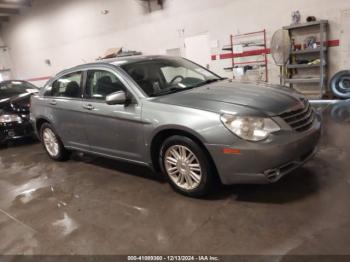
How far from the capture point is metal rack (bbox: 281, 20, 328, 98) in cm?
647

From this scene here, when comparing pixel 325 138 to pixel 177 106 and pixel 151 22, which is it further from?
pixel 151 22

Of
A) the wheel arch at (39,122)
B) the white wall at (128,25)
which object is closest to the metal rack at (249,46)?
the white wall at (128,25)

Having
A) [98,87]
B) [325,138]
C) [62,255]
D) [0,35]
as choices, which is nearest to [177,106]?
[98,87]

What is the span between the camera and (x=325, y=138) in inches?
152

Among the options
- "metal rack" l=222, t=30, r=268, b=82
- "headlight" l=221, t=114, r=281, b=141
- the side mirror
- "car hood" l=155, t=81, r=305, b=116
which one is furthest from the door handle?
"metal rack" l=222, t=30, r=268, b=82

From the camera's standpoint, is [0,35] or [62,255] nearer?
[62,255]

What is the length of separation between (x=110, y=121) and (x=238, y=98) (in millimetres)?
1302

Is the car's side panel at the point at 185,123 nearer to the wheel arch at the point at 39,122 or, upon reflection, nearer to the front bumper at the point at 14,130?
the wheel arch at the point at 39,122

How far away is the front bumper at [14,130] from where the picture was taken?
212 inches

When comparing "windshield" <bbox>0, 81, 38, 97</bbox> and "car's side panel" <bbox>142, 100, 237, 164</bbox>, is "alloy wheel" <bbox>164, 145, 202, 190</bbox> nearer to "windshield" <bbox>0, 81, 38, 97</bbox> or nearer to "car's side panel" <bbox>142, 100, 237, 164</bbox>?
"car's side panel" <bbox>142, 100, 237, 164</bbox>

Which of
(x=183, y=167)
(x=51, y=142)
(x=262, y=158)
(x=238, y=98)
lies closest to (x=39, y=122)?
(x=51, y=142)

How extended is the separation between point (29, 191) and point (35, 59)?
503 inches

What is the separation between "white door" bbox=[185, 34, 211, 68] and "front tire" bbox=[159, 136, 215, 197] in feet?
21.1

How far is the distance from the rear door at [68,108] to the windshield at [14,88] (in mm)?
2864
